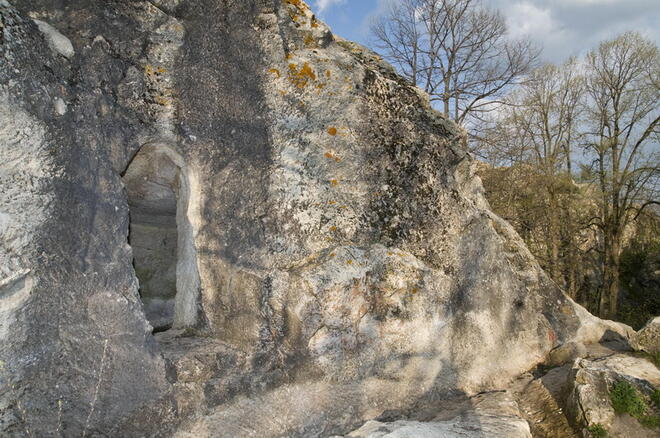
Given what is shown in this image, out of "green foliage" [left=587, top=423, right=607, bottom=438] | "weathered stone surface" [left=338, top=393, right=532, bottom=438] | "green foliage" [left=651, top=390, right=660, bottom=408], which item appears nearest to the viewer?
"weathered stone surface" [left=338, top=393, right=532, bottom=438]

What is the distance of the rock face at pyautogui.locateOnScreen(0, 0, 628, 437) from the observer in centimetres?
238

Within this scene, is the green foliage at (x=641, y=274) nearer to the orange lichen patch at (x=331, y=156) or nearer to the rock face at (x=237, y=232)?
the rock face at (x=237, y=232)

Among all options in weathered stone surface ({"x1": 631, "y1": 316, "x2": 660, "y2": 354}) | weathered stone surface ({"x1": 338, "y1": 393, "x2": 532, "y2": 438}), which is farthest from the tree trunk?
weathered stone surface ({"x1": 338, "y1": 393, "x2": 532, "y2": 438})

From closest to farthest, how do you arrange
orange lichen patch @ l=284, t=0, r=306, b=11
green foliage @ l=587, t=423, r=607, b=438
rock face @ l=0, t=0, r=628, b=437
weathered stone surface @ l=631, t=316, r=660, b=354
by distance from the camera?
rock face @ l=0, t=0, r=628, b=437
green foliage @ l=587, t=423, r=607, b=438
orange lichen patch @ l=284, t=0, r=306, b=11
weathered stone surface @ l=631, t=316, r=660, b=354

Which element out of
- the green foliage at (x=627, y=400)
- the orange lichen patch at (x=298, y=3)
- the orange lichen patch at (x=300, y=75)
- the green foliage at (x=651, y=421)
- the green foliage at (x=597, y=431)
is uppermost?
the orange lichen patch at (x=298, y=3)

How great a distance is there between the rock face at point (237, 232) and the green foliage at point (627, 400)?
762mm

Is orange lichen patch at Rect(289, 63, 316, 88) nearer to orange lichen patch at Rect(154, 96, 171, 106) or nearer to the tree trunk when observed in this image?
orange lichen patch at Rect(154, 96, 171, 106)

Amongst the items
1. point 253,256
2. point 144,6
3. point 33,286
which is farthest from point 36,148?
point 253,256

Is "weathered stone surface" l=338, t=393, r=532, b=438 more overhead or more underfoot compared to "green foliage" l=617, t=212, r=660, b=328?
more underfoot

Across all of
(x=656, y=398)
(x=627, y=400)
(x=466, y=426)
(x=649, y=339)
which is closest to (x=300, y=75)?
(x=466, y=426)

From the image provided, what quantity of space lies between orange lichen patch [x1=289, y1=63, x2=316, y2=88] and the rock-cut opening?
38.6 inches

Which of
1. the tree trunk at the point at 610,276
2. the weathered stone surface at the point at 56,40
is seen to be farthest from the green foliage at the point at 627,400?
the tree trunk at the point at 610,276

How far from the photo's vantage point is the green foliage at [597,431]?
124 inches

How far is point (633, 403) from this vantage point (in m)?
3.25
